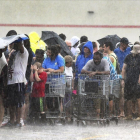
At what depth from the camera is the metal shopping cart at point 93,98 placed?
573 inches

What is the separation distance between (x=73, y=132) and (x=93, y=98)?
1764mm

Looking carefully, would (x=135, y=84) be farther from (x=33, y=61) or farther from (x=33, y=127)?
(x=33, y=127)

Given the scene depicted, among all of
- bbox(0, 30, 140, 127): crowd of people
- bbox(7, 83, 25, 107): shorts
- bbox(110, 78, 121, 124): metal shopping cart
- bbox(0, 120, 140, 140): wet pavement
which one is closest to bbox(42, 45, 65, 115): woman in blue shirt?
bbox(0, 30, 140, 127): crowd of people

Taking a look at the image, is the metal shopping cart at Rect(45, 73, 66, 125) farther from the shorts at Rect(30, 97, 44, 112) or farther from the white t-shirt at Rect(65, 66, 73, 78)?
the white t-shirt at Rect(65, 66, 73, 78)

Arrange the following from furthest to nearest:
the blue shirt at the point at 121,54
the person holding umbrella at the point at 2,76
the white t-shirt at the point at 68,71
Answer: the blue shirt at the point at 121,54 → the white t-shirt at the point at 68,71 → the person holding umbrella at the point at 2,76

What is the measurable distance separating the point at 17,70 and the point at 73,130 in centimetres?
159

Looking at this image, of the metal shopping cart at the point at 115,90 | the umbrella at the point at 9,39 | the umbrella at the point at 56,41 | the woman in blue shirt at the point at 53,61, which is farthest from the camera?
the umbrella at the point at 56,41

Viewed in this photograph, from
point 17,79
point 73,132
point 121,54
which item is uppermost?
point 121,54

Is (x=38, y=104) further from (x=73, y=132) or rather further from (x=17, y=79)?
(x=73, y=132)

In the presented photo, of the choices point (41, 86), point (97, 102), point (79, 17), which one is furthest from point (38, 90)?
point (79, 17)

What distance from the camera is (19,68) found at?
1401 centimetres

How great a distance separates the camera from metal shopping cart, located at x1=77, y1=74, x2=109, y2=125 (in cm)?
1456

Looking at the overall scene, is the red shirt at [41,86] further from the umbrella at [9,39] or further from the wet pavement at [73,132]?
the umbrella at [9,39]

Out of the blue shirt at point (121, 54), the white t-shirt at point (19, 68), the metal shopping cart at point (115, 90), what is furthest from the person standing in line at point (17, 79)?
the blue shirt at point (121, 54)
